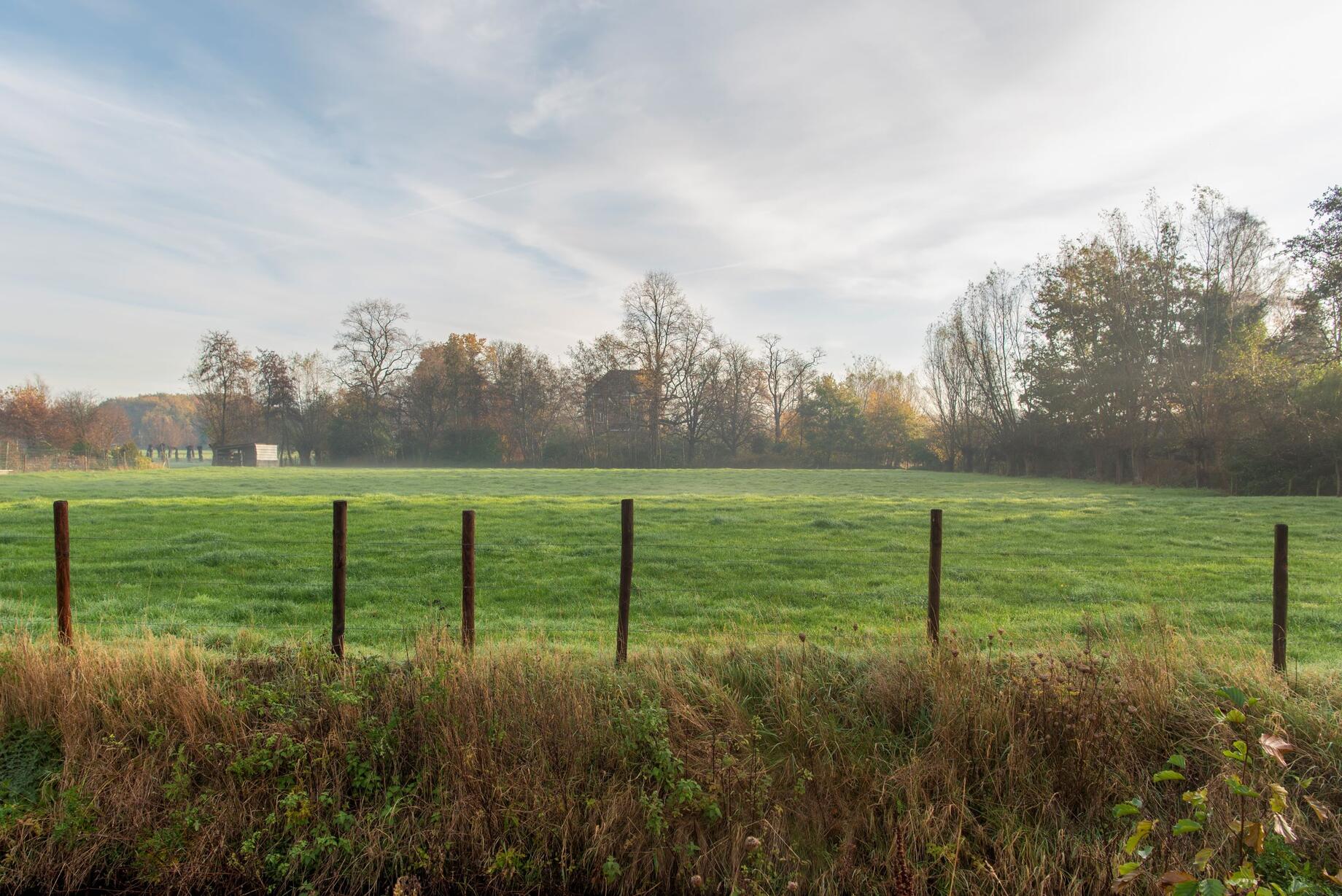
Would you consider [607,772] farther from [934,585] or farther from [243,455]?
[243,455]

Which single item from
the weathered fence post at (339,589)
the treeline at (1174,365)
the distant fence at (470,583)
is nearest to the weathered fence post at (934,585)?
the distant fence at (470,583)

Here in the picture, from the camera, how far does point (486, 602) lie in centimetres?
956

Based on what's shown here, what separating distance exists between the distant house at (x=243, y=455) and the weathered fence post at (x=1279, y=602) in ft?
241

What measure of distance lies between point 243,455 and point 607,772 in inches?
2887

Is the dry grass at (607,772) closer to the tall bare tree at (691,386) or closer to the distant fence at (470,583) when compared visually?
the distant fence at (470,583)

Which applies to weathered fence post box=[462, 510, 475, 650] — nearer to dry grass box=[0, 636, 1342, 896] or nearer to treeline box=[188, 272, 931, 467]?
dry grass box=[0, 636, 1342, 896]

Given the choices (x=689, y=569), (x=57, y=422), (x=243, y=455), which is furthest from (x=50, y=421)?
(x=689, y=569)

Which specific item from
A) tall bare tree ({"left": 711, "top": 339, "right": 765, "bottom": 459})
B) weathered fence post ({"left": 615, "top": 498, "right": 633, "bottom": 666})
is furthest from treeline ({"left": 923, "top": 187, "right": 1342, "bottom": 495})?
weathered fence post ({"left": 615, "top": 498, "right": 633, "bottom": 666})

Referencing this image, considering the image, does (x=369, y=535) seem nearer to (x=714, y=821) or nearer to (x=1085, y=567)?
(x=714, y=821)

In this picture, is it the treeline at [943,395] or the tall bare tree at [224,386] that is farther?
the tall bare tree at [224,386]

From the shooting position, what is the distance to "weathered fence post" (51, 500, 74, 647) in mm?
6406

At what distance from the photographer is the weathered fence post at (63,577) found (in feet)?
21.0

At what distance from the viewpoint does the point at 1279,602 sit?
6.05 meters

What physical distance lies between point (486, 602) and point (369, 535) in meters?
6.48
